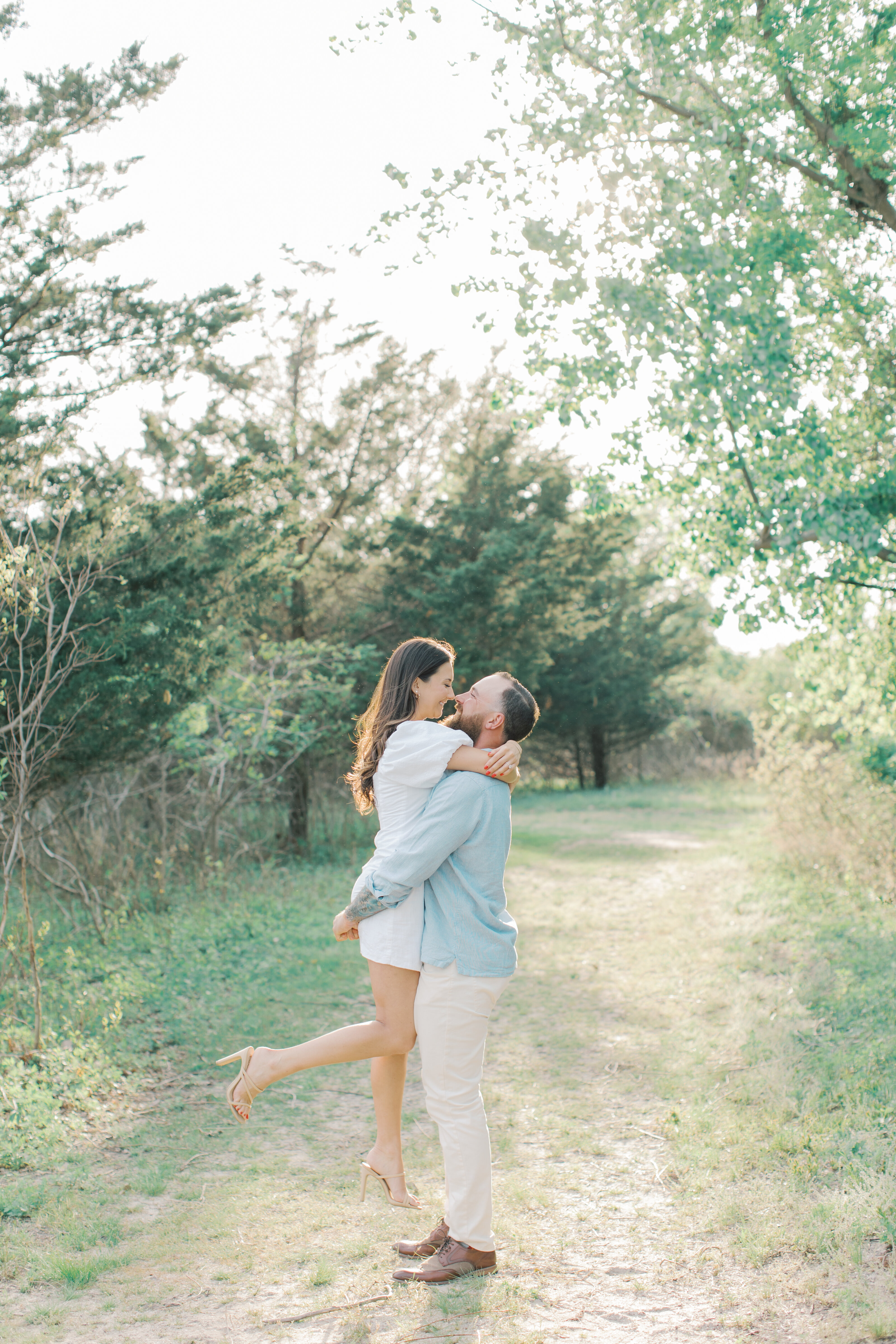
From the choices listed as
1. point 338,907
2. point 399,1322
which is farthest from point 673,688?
point 399,1322

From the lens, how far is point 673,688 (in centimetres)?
2988

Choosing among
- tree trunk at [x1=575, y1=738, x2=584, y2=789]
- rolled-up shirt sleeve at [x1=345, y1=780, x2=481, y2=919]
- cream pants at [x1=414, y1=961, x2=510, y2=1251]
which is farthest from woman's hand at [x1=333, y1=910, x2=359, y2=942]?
tree trunk at [x1=575, y1=738, x2=584, y2=789]

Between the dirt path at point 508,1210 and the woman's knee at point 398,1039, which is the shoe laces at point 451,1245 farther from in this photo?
the woman's knee at point 398,1039

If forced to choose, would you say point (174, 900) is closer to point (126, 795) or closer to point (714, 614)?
point (126, 795)

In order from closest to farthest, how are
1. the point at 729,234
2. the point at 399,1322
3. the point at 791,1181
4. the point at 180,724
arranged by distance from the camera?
the point at 399,1322
the point at 791,1181
the point at 729,234
the point at 180,724

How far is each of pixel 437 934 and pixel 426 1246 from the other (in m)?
1.10

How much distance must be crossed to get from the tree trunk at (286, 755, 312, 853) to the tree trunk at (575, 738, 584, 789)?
1579cm

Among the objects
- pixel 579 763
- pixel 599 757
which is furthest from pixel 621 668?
pixel 579 763

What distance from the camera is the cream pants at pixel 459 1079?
128 inches

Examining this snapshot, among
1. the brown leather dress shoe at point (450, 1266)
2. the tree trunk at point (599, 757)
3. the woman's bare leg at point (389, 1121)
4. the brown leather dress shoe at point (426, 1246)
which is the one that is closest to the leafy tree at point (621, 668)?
the tree trunk at point (599, 757)

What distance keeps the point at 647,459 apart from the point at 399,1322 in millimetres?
6187

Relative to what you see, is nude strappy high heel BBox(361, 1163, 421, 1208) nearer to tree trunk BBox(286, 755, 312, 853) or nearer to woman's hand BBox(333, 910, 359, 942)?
woman's hand BBox(333, 910, 359, 942)

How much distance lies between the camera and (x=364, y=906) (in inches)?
132

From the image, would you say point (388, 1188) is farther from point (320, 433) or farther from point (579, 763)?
point (579, 763)
